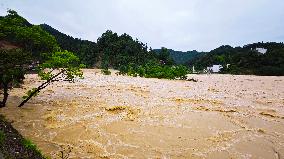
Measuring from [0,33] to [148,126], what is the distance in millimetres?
5613

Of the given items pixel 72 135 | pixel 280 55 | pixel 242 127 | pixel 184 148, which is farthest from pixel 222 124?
pixel 280 55

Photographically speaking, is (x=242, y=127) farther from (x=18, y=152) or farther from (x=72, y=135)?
(x=18, y=152)

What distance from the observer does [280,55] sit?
4716cm

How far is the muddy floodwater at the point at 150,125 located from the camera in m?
8.89

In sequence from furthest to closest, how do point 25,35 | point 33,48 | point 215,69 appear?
point 215,69
point 33,48
point 25,35

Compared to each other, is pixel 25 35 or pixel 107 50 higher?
pixel 107 50

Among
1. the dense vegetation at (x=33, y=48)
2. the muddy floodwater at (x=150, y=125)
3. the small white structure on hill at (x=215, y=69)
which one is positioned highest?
the dense vegetation at (x=33, y=48)

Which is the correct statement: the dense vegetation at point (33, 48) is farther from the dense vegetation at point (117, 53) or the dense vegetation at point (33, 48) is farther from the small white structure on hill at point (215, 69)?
the small white structure on hill at point (215, 69)

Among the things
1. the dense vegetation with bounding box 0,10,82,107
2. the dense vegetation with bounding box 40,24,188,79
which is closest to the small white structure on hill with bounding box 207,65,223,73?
the dense vegetation with bounding box 40,24,188,79

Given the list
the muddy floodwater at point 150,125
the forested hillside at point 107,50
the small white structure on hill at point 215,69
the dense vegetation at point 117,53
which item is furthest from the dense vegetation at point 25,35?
the small white structure on hill at point 215,69

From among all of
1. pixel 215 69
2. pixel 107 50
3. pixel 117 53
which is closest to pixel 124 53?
pixel 117 53

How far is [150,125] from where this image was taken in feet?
36.2

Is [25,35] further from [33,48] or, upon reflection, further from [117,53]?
[117,53]

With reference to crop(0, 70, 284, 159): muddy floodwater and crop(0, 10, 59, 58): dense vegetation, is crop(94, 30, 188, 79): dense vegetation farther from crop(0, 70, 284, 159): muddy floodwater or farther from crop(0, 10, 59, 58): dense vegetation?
crop(0, 10, 59, 58): dense vegetation
